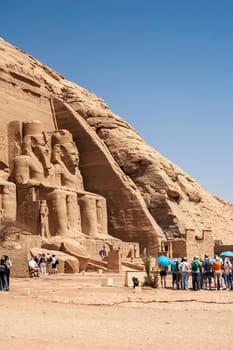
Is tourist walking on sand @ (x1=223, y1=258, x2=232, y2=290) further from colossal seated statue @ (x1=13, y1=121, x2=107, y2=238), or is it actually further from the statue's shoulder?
the statue's shoulder

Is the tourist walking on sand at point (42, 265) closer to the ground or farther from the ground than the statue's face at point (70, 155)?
closer to the ground

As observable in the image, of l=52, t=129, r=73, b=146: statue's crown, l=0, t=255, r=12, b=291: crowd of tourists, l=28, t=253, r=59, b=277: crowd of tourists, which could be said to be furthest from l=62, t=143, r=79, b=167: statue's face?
l=0, t=255, r=12, b=291: crowd of tourists

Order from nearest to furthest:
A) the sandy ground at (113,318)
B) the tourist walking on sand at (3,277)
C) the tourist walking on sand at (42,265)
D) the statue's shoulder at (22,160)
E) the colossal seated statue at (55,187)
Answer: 1. the sandy ground at (113,318)
2. the tourist walking on sand at (3,277)
3. the tourist walking on sand at (42,265)
4. the colossal seated statue at (55,187)
5. the statue's shoulder at (22,160)

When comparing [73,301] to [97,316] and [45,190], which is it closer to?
[97,316]

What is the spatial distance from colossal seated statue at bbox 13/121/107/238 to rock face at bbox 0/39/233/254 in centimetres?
29

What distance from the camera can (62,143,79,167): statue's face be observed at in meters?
32.6

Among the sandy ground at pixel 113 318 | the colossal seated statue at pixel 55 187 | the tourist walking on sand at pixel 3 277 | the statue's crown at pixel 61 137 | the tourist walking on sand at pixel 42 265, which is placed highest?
the statue's crown at pixel 61 137

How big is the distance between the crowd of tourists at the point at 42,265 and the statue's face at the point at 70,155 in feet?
34.0

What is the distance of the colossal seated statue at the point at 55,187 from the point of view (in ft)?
94.3

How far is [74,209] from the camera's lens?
3047cm

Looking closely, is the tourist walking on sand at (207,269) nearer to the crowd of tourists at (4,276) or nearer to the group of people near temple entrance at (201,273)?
the group of people near temple entrance at (201,273)

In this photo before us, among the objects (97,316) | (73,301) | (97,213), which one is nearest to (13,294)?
(73,301)

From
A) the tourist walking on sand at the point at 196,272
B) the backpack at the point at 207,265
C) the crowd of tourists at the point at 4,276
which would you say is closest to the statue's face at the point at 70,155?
the backpack at the point at 207,265

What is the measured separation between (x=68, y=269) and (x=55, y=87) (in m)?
→ 19.2
